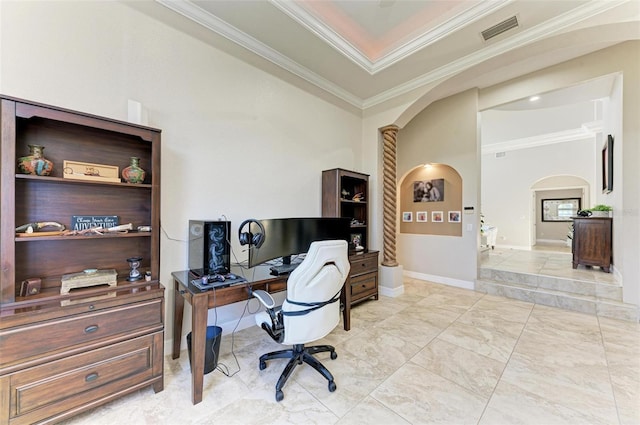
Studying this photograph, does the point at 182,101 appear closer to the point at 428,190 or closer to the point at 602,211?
the point at 428,190

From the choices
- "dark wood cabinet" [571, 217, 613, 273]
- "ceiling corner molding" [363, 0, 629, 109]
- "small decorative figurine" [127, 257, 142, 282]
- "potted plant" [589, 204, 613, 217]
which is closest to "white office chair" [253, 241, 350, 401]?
"small decorative figurine" [127, 257, 142, 282]

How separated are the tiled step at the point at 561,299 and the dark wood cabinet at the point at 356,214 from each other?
6.63 ft

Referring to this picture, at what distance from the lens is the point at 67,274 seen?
5.97 feet

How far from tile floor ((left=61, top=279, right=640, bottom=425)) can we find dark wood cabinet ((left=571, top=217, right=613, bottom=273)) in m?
1.53

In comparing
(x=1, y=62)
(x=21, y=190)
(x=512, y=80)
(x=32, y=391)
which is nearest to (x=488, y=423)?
(x=32, y=391)

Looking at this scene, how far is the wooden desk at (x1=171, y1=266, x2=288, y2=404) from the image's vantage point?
1699 mm

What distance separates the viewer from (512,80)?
13.1ft

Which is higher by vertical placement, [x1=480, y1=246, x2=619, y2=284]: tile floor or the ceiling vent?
the ceiling vent

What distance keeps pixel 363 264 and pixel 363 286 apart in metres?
0.32

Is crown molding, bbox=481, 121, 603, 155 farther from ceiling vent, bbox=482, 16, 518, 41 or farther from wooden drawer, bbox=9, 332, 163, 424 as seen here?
wooden drawer, bbox=9, 332, 163, 424

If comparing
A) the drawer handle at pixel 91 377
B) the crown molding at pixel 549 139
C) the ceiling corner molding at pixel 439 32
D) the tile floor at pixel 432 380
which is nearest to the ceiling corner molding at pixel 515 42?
the ceiling corner molding at pixel 439 32

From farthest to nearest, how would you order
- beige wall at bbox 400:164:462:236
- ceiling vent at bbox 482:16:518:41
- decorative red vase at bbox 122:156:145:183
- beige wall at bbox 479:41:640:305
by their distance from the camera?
beige wall at bbox 400:164:462:236 < beige wall at bbox 479:41:640:305 < ceiling vent at bbox 482:16:518:41 < decorative red vase at bbox 122:156:145:183

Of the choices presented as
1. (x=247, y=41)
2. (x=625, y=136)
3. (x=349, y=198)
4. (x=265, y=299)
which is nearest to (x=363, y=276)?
(x=349, y=198)

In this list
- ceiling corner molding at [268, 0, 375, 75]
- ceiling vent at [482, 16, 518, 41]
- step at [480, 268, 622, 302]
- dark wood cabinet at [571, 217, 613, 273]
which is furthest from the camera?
dark wood cabinet at [571, 217, 613, 273]
